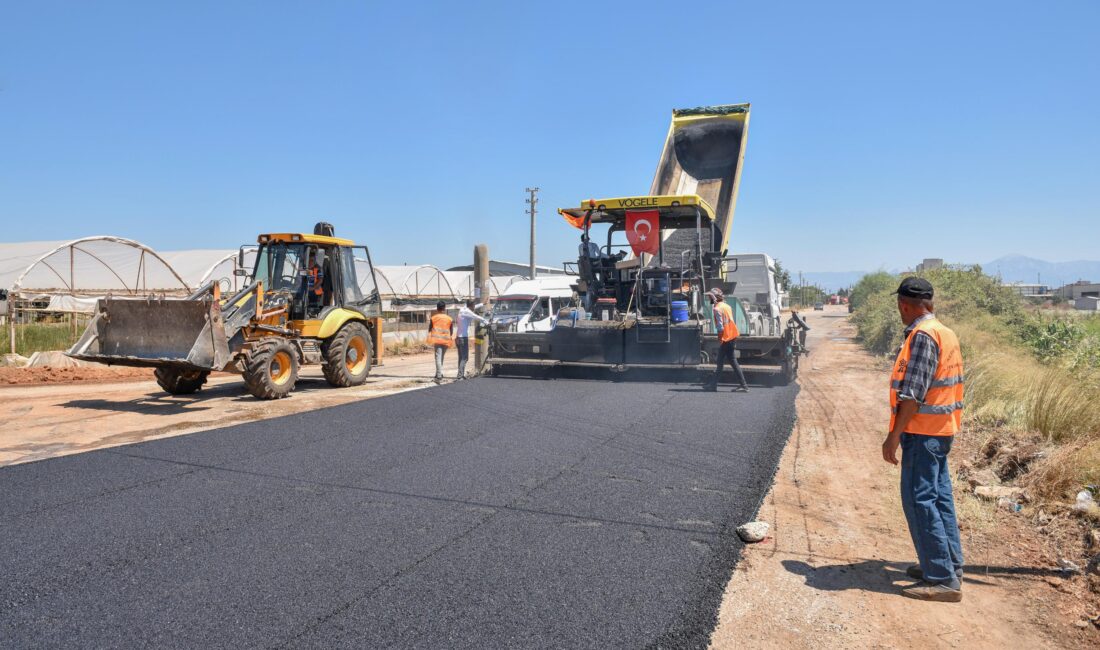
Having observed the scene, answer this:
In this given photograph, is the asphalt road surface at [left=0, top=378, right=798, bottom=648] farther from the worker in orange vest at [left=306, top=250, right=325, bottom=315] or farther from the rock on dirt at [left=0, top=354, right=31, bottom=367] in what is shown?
the rock on dirt at [left=0, top=354, right=31, bottom=367]

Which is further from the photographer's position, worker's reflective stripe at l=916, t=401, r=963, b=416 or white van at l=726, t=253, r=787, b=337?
white van at l=726, t=253, r=787, b=337

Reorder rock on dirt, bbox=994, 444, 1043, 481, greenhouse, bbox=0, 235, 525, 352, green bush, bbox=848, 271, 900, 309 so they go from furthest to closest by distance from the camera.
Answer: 1. green bush, bbox=848, 271, 900, 309
2. greenhouse, bbox=0, 235, 525, 352
3. rock on dirt, bbox=994, 444, 1043, 481

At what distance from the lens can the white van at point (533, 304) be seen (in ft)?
55.1

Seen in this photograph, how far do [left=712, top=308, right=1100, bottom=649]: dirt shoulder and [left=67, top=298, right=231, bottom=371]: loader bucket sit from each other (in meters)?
6.51

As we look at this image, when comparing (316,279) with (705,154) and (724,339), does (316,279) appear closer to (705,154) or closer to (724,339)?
(724,339)

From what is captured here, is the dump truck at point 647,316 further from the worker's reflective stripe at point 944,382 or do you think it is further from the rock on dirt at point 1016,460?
the worker's reflective stripe at point 944,382

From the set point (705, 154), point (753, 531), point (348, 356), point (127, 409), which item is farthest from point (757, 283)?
point (753, 531)

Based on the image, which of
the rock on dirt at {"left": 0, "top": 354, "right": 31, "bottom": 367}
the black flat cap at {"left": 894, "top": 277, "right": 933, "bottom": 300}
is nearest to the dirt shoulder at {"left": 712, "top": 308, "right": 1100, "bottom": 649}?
the black flat cap at {"left": 894, "top": 277, "right": 933, "bottom": 300}

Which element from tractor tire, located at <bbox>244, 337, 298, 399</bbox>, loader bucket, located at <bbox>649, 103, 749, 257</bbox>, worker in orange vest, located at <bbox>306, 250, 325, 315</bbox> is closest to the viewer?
tractor tire, located at <bbox>244, 337, 298, 399</bbox>

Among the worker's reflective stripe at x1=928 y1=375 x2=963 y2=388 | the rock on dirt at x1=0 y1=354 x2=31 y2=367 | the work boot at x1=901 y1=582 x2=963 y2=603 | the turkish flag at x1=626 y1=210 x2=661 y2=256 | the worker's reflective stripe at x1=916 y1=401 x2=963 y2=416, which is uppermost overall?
the turkish flag at x1=626 y1=210 x2=661 y2=256

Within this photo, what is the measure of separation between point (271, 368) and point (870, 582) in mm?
7931

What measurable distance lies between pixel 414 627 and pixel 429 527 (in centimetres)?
125

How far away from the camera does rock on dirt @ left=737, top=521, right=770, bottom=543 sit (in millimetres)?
4195

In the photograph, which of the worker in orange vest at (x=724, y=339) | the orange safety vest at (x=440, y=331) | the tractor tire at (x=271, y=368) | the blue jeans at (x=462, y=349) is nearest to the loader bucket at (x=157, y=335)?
the tractor tire at (x=271, y=368)
